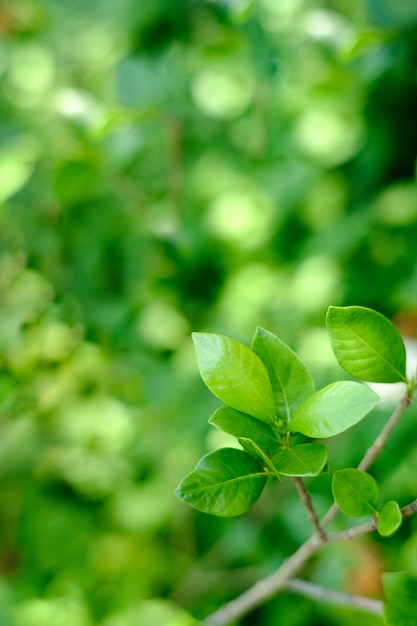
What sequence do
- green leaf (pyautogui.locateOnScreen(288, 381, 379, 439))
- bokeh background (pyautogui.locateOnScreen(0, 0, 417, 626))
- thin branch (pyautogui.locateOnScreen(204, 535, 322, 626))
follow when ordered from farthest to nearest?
bokeh background (pyautogui.locateOnScreen(0, 0, 417, 626))
thin branch (pyautogui.locateOnScreen(204, 535, 322, 626))
green leaf (pyautogui.locateOnScreen(288, 381, 379, 439))

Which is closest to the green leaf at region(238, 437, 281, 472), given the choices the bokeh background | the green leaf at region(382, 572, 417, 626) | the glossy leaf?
the glossy leaf

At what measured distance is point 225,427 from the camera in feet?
1.38

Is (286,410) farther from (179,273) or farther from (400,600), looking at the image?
(179,273)

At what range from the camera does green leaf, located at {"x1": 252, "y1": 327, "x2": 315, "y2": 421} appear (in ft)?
1.41

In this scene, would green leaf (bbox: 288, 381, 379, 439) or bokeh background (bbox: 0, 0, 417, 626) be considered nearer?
green leaf (bbox: 288, 381, 379, 439)

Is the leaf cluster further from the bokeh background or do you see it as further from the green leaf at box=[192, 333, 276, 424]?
the bokeh background

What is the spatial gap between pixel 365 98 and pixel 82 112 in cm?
43

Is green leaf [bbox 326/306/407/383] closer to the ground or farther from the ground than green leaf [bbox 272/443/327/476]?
farther from the ground

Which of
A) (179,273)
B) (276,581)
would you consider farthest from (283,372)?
(179,273)

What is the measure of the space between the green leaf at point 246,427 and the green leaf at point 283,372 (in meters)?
0.02

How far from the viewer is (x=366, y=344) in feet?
1.40

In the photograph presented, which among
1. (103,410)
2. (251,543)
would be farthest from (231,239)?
(251,543)

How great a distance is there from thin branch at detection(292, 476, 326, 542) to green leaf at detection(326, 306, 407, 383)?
8 centimetres

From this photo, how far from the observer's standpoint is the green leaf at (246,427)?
42cm
